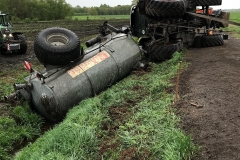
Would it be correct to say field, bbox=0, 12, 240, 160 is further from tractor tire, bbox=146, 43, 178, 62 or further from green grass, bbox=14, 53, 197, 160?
tractor tire, bbox=146, 43, 178, 62

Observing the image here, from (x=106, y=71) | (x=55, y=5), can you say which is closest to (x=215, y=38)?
(x=106, y=71)

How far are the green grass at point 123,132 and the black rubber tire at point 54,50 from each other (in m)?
1.19

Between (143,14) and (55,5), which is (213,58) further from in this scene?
(55,5)

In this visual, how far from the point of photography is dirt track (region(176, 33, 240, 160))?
390cm

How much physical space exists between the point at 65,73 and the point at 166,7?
446 cm

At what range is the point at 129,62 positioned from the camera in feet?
29.1

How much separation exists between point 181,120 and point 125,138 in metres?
0.95

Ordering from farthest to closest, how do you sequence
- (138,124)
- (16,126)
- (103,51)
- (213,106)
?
(103,51) < (16,126) < (213,106) < (138,124)

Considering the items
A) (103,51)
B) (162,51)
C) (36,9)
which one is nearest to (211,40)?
(162,51)

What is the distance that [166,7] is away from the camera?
32.2ft

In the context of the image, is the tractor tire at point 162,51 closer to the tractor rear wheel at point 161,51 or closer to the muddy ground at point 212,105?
the tractor rear wheel at point 161,51

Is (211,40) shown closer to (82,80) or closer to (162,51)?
(162,51)

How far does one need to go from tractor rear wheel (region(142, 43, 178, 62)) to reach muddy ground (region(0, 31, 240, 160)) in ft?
3.76

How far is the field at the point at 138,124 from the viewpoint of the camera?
13.4ft
